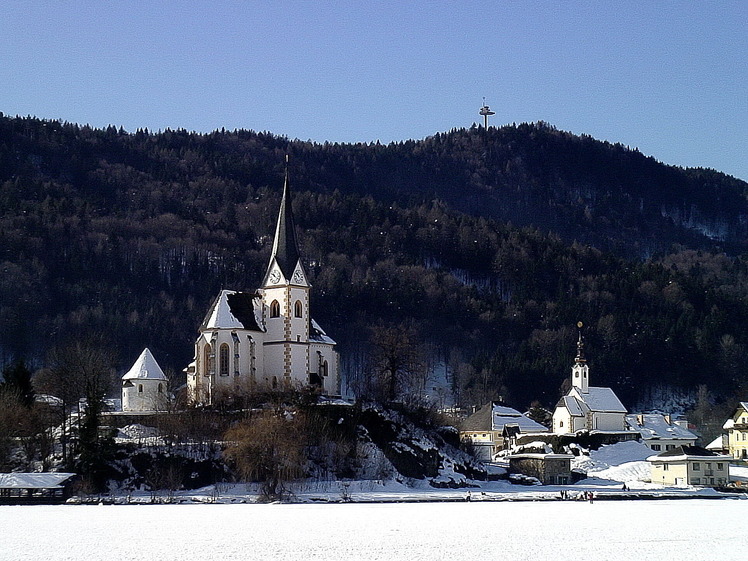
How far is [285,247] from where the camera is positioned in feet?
287

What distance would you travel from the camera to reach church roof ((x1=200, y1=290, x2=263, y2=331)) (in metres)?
83.8

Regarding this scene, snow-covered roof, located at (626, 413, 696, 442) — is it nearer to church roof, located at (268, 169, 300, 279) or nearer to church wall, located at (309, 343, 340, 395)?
church wall, located at (309, 343, 340, 395)

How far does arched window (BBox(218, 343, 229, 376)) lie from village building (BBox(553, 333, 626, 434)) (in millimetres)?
37043

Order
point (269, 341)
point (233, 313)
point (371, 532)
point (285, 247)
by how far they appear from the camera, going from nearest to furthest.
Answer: point (371, 532) < point (233, 313) < point (269, 341) < point (285, 247)

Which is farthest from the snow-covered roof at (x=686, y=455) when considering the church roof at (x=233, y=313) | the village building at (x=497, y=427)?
the church roof at (x=233, y=313)

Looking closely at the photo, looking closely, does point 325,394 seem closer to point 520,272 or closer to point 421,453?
point 421,453

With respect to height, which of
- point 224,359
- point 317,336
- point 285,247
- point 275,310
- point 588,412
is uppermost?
point 285,247

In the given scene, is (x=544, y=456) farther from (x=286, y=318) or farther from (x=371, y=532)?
(x=371, y=532)

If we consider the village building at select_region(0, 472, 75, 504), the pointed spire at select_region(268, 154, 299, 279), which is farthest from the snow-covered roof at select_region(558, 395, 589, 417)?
the village building at select_region(0, 472, 75, 504)

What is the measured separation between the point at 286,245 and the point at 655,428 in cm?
4475

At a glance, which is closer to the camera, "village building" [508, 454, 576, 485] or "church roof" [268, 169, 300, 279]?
"church roof" [268, 169, 300, 279]

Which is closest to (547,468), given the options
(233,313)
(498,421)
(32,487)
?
(498,421)

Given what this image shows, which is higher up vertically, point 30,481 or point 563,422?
point 563,422

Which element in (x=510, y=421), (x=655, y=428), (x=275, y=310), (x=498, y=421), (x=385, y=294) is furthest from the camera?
(x=385, y=294)
